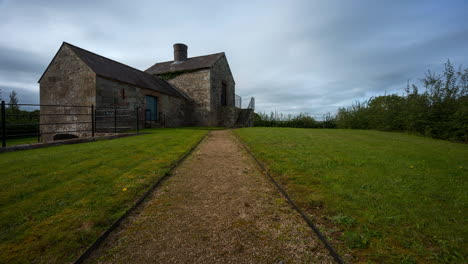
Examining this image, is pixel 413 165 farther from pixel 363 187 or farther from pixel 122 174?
pixel 122 174

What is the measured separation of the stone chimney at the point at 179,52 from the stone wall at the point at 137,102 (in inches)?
250

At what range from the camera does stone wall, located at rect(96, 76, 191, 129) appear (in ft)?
39.7

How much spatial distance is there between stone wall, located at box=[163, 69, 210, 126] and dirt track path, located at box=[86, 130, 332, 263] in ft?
55.7

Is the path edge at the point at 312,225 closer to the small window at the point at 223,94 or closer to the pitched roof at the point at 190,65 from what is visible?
the pitched roof at the point at 190,65

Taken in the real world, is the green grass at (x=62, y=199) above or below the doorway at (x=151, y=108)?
below

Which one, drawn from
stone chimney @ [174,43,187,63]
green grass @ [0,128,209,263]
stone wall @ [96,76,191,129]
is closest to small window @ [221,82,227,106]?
stone wall @ [96,76,191,129]

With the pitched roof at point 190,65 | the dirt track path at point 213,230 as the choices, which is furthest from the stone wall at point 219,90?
the dirt track path at point 213,230

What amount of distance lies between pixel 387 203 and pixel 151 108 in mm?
16241

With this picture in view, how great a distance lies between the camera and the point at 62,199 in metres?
2.47

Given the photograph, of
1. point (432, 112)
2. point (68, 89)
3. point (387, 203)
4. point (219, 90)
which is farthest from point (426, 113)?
point (68, 89)

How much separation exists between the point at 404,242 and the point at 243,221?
1.39m

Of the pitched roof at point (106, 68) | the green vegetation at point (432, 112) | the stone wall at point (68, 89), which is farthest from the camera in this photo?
the pitched roof at point (106, 68)

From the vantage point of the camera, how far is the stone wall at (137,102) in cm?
1210

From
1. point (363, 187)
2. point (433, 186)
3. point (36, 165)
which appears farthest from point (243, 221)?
point (36, 165)
